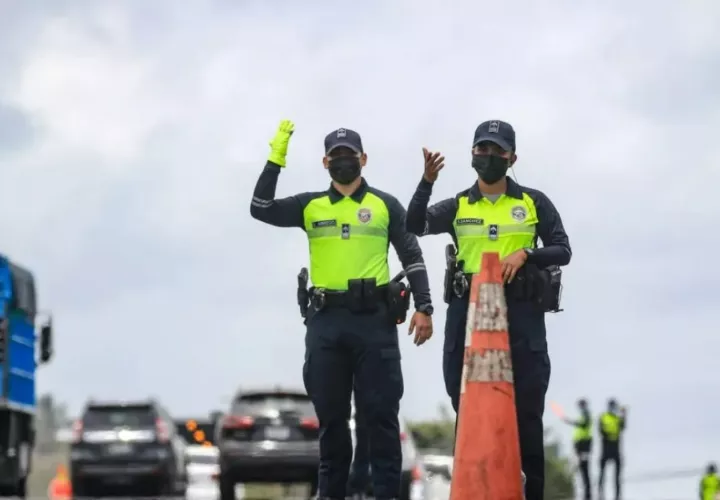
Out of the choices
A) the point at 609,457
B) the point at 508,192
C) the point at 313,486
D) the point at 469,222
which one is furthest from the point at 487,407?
the point at 609,457

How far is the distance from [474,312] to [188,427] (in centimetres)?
4935

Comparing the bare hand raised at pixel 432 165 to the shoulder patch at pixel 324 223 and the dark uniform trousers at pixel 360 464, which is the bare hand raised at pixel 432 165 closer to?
the shoulder patch at pixel 324 223

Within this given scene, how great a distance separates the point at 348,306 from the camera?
Answer: 42.0ft

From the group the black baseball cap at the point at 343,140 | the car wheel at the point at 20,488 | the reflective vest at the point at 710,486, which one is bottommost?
the car wheel at the point at 20,488

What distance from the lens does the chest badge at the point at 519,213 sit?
12016mm

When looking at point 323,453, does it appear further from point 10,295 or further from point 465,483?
point 10,295

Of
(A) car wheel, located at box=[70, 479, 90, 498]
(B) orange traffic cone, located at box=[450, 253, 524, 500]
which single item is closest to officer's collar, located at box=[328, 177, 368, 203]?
(B) orange traffic cone, located at box=[450, 253, 524, 500]

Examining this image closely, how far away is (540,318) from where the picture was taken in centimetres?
1182

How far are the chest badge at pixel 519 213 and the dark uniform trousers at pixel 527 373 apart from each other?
0.52m

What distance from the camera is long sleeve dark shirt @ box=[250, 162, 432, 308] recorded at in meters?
12.8

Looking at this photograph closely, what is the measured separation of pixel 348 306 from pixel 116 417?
1825 cm

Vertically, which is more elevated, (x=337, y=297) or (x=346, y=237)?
(x=346, y=237)

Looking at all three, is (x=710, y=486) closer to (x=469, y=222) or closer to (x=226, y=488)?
(x=226, y=488)

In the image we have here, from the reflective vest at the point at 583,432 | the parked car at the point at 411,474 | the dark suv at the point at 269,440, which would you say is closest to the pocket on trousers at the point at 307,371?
the parked car at the point at 411,474
